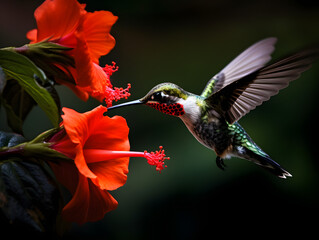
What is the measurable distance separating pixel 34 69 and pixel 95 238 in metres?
1.47

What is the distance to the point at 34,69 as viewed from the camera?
0.40 metres

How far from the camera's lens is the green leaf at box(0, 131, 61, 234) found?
0.39 meters

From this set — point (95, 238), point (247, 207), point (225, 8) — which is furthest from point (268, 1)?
point (95, 238)

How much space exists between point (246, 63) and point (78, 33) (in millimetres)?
448

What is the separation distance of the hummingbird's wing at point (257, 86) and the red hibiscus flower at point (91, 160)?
0.24 m

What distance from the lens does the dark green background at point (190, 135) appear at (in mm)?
1780

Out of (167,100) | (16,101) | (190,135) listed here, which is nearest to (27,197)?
(16,101)

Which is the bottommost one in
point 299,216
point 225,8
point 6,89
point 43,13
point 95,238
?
point 95,238

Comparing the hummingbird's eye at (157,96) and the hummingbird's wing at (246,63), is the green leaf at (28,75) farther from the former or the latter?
the hummingbird's wing at (246,63)

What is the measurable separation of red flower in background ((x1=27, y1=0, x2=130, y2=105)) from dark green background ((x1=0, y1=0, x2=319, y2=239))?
3.91 ft

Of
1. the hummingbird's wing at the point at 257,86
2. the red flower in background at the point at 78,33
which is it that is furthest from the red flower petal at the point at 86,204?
the hummingbird's wing at the point at 257,86

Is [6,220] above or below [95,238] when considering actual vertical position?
above

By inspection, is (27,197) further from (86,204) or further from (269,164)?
(269,164)

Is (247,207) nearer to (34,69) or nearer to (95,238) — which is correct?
(95,238)
